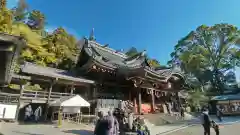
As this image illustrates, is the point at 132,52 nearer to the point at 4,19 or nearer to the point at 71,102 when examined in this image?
the point at 4,19

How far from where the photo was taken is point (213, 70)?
138 ft

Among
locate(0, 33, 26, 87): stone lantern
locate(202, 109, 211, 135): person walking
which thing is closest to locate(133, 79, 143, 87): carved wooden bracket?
locate(202, 109, 211, 135): person walking

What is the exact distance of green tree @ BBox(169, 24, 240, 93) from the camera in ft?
128

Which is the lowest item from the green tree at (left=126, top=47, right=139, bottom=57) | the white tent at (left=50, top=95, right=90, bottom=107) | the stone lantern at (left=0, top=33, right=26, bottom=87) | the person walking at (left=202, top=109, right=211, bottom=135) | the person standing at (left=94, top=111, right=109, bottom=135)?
the person walking at (left=202, top=109, right=211, bottom=135)

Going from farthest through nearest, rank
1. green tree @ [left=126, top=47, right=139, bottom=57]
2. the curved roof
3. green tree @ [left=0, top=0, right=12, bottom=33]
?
Result: green tree @ [left=126, top=47, right=139, bottom=57] < green tree @ [left=0, top=0, right=12, bottom=33] < the curved roof

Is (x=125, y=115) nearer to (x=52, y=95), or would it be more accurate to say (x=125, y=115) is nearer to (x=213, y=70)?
(x=52, y=95)

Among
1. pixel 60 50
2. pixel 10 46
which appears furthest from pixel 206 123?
pixel 60 50

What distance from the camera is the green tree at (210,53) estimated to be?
3912 cm

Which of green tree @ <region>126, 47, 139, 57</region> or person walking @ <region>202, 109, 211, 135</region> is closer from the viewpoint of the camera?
person walking @ <region>202, 109, 211, 135</region>

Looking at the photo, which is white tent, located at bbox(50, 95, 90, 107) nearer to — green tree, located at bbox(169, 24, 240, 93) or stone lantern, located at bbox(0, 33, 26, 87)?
stone lantern, located at bbox(0, 33, 26, 87)

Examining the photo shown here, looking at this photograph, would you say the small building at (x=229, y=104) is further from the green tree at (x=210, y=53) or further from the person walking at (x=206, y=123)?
the person walking at (x=206, y=123)

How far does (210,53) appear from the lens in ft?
135

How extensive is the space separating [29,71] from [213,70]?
39.6 meters

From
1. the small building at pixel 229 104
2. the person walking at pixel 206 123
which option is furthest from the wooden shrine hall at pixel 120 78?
the small building at pixel 229 104
